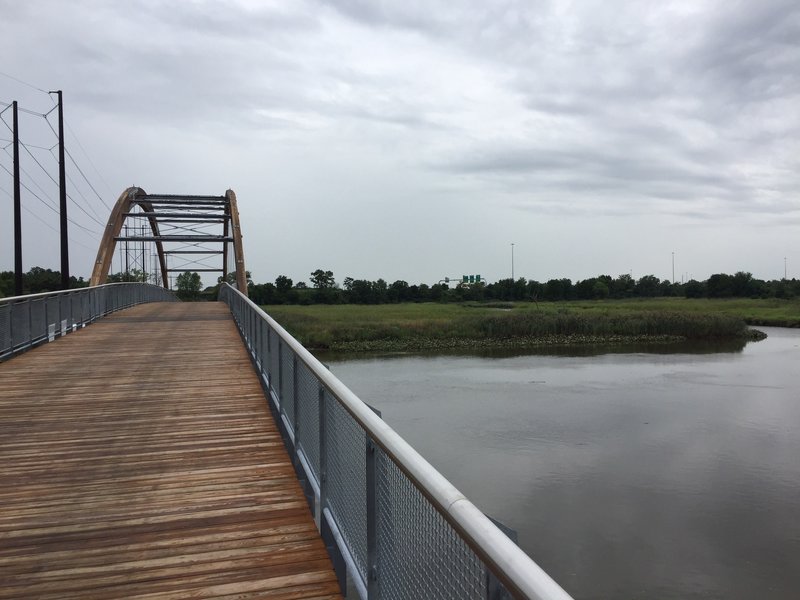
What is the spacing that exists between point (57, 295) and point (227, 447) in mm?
8697

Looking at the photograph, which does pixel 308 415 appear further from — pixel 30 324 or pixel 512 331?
pixel 512 331

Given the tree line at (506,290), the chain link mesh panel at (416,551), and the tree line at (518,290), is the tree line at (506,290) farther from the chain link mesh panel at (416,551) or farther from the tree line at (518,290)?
the chain link mesh panel at (416,551)

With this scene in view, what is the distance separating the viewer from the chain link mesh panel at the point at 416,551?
1.69 meters

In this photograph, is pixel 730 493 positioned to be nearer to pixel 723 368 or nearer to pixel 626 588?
pixel 626 588

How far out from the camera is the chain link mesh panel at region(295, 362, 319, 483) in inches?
152

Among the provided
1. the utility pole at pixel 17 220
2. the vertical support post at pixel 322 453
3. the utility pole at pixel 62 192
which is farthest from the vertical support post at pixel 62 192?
the vertical support post at pixel 322 453

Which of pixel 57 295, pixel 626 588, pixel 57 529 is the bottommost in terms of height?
pixel 626 588

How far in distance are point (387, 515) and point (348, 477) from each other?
694 millimetres

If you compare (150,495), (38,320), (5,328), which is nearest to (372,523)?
(150,495)

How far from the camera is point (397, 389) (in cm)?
2158

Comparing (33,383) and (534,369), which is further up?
(33,383)

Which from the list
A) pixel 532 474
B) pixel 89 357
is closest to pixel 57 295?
pixel 89 357

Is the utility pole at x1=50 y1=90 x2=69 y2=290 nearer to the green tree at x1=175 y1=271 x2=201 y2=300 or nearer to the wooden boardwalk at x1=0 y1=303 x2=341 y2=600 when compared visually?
the wooden boardwalk at x1=0 y1=303 x2=341 y2=600

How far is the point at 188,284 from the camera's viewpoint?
299 feet
